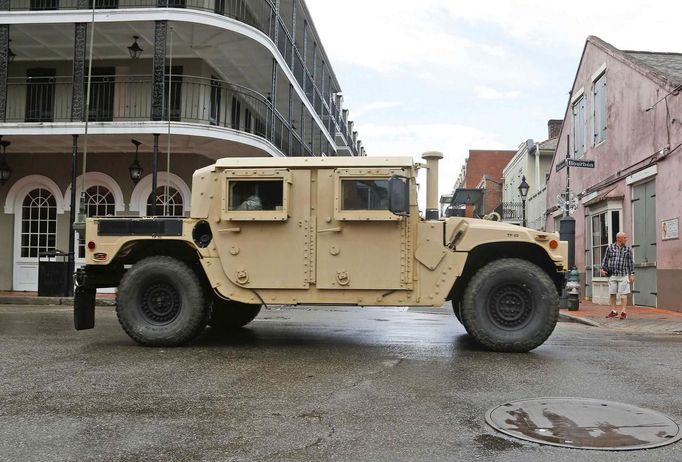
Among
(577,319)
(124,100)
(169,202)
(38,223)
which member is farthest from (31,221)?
(577,319)

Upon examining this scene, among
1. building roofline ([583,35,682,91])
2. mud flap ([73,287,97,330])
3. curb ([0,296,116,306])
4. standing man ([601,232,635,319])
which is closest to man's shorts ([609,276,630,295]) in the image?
standing man ([601,232,635,319])

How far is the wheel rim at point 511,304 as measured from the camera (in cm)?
679

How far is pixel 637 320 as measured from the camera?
36.7 feet

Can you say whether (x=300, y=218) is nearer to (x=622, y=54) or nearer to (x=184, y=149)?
(x=184, y=149)

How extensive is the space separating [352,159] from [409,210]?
35.2 inches

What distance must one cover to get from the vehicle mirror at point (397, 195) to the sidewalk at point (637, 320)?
5.50 meters

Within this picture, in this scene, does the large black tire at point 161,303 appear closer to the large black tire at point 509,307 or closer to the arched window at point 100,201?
the large black tire at point 509,307

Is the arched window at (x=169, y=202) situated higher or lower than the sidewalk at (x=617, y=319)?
higher

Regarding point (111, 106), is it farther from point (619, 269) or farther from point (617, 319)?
point (617, 319)

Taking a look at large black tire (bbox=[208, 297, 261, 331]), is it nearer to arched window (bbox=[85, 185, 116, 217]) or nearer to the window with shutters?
arched window (bbox=[85, 185, 116, 217])

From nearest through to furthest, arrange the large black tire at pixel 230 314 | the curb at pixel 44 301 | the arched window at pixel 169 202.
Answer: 1. the large black tire at pixel 230 314
2. the curb at pixel 44 301
3. the arched window at pixel 169 202

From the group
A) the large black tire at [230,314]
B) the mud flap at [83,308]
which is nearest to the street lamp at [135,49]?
the large black tire at [230,314]

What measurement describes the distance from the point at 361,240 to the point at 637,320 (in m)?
6.98

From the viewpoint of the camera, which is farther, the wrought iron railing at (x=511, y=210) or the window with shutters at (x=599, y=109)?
the wrought iron railing at (x=511, y=210)
